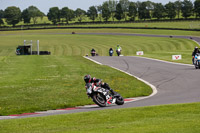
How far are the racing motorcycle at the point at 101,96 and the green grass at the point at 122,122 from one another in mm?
1597

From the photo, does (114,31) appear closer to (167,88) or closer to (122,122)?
(167,88)

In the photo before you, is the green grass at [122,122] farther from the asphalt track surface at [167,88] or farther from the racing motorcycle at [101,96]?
the asphalt track surface at [167,88]

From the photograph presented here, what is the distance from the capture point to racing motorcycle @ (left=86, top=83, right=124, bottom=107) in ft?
45.4

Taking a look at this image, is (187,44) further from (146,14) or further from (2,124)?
Answer: (146,14)

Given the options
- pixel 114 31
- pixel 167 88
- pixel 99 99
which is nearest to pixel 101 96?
pixel 99 99

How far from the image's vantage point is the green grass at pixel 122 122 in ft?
30.1

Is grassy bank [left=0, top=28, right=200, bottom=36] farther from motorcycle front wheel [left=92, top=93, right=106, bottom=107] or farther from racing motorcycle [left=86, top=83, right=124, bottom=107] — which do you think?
motorcycle front wheel [left=92, top=93, right=106, bottom=107]

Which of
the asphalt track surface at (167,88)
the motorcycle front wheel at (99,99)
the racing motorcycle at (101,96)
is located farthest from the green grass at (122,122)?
the asphalt track surface at (167,88)

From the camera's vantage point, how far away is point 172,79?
2325 centimetres

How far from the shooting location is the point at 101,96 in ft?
46.8

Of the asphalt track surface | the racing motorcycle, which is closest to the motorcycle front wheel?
the racing motorcycle

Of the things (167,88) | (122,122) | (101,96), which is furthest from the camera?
(167,88)

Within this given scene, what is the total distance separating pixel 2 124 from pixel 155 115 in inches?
193

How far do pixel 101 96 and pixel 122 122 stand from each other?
386cm
